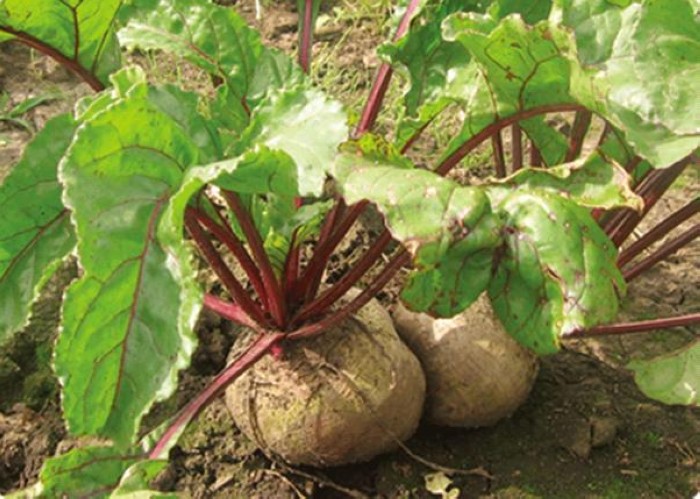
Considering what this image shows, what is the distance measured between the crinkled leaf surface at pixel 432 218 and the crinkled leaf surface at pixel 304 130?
3.2 inches

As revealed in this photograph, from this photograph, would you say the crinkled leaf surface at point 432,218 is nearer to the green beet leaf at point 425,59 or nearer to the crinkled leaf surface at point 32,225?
the green beet leaf at point 425,59

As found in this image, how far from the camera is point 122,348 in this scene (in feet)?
4.63

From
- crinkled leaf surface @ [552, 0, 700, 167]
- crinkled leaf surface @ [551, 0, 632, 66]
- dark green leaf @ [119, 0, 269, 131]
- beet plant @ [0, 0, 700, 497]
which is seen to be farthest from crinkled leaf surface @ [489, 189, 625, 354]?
dark green leaf @ [119, 0, 269, 131]

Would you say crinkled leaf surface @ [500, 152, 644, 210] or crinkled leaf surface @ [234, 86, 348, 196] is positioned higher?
crinkled leaf surface @ [234, 86, 348, 196]

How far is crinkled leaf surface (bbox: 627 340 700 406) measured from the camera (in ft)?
6.56

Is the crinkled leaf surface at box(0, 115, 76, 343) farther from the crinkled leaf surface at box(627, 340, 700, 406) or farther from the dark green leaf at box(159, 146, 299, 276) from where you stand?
the crinkled leaf surface at box(627, 340, 700, 406)

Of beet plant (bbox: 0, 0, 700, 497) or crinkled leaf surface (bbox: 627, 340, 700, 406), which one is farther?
crinkled leaf surface (bbox: 627, 340, 700, 406)

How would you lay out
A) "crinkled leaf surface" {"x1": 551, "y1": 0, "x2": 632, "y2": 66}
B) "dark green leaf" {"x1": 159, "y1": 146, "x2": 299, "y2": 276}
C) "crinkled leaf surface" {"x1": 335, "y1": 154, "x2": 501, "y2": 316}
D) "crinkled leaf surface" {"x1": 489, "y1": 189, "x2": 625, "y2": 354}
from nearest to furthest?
"dark green leaf" {"x1": 159, "y1": 146, "x2": 299, "y2": 276} → "crinkled leaf surface" {"x1": 335, "y1": 154, "x2": 501, "y2": 316} → "crinkled leaf surface" {"x1": 489, "y1": 189, "x2": 625, "y2": 354} → "crinkled leaf surface" {"x1": 551, "y1": 0, "x2": 632, "y2": 66}

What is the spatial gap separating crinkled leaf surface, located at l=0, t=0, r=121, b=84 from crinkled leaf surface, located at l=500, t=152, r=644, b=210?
0.89 metres

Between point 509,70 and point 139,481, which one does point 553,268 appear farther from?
point 139,481

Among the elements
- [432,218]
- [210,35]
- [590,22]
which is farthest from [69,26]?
[590,22]

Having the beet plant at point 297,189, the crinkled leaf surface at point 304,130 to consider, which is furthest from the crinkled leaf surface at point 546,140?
the crinkled leaf surface at point 304,130

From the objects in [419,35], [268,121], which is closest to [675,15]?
[419,35]

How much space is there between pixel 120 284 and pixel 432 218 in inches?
20.1
